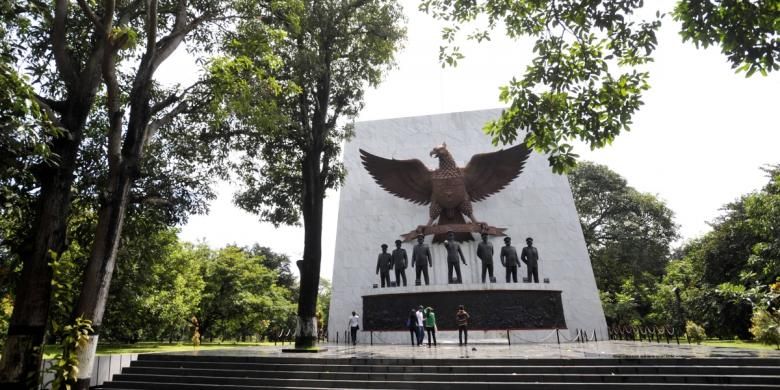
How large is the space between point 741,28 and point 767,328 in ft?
30.5

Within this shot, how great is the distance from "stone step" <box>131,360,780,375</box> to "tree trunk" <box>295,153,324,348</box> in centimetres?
188

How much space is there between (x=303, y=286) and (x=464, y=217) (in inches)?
418

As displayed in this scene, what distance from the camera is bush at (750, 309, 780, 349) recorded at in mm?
11077

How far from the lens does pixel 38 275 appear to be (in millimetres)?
7430

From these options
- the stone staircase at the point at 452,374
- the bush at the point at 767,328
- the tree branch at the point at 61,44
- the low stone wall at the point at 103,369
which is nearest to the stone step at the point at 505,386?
the stone staircase at the point at 452,374

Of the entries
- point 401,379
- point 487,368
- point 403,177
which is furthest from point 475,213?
point 401,379

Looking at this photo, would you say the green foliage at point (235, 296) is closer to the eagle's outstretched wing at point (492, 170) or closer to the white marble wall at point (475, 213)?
the white marble wall at point (475, 213)

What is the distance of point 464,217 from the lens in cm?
2000

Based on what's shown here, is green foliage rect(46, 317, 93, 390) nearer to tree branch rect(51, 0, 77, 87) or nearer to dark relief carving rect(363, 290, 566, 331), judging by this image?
tree branch rect(51, 0, 77, 87)

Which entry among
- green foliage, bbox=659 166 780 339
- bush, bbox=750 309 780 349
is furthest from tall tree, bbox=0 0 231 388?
green foliage, bbox=659 166 780 339

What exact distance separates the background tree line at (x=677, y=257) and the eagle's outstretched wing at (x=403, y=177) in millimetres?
11214

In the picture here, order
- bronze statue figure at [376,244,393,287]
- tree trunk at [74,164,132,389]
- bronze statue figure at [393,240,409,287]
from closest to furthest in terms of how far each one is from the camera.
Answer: tree trunk at [74,164,132,389], bronze statue figure at [393,240,409,287], bronze statue figure at [376,244,393,287]

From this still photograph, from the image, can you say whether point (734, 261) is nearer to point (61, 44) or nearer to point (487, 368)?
point (487, 368)

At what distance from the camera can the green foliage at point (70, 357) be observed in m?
6.36
